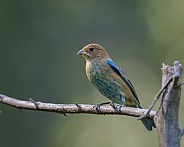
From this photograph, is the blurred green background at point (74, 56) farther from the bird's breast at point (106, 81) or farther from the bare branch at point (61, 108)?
the bare branch at point (61, 108)

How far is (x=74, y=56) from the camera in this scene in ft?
41.4

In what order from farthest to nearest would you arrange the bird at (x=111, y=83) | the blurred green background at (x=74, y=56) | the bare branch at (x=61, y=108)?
1. the blurred green background at (x=74, y=56)
2. the bird at (x=111, y=83)
3. the bare branch at (x=61, y=108)

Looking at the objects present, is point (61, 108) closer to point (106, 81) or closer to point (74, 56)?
point (106, 81)

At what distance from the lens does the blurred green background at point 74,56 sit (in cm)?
1154

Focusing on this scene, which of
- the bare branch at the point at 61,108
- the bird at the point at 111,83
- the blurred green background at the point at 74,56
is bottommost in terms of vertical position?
the bare branch at the point at 61,108

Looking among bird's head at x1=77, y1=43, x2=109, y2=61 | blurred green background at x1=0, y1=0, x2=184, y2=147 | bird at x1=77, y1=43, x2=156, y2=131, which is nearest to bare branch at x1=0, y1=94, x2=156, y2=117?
bird at x1=77, y1=43, x2=156, y2=131

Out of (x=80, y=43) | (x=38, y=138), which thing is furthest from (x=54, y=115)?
(x=80, y=43)

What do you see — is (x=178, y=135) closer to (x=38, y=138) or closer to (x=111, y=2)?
(x=38, y=138)

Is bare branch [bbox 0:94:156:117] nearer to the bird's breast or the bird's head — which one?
the bird's breast

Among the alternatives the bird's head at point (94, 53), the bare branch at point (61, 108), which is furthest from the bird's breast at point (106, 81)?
the bare branch at point (61, 108)

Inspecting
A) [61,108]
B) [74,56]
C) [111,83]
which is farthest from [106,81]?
[74,56]

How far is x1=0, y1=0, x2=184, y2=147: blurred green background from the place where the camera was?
454 inches

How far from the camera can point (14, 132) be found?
1144 cm

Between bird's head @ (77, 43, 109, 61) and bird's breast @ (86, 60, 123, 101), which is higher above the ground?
bird's head @ (77, 43, 109, 61)
